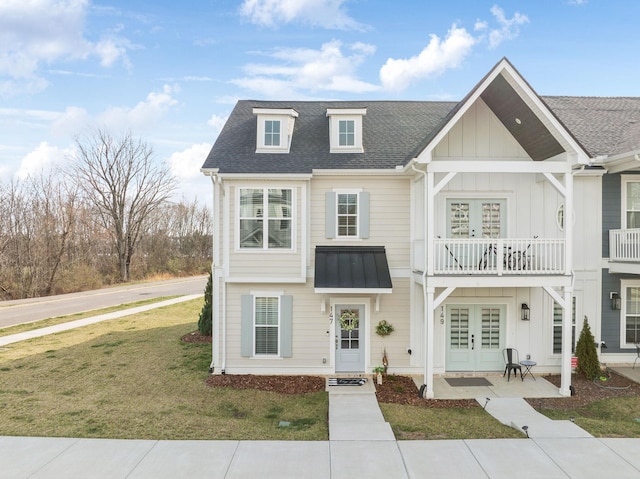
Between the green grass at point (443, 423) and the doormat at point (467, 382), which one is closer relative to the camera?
the green grass at point (443, 423)

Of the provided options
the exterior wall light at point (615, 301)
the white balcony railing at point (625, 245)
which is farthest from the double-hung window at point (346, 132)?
the exterior wall light at point (615, 301)

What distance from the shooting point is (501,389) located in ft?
36.8

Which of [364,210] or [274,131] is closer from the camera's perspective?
[364,210]

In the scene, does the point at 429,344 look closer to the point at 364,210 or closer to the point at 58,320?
the point at 364,210

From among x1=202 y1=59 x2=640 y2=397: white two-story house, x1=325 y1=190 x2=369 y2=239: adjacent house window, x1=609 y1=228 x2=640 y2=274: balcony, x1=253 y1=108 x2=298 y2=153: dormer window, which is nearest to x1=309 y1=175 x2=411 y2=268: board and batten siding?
x1=202 y1=59 x2=640 y2=397: white two-story house

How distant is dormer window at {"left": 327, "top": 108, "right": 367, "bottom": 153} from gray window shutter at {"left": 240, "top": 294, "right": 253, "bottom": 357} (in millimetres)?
5381

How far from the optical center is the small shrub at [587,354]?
12047 mm

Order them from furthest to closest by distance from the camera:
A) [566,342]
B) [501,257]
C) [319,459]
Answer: [566,342], [501,257], [319,459]

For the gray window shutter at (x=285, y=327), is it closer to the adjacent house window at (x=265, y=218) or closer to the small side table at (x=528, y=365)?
the adjacent house window at (x=265, y=218)

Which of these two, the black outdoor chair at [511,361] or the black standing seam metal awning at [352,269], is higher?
the black standing seam metal awning at [352,269]

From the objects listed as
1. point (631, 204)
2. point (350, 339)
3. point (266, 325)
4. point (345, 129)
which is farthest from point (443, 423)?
point (631, 204)

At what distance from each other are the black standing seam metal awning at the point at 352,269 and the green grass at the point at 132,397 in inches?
117

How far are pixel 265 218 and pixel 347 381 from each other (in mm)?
5283

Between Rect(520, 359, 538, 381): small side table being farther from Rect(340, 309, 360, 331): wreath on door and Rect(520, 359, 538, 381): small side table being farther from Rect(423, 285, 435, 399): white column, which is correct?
Rect(340, 309, 360, 331): wreath on door
